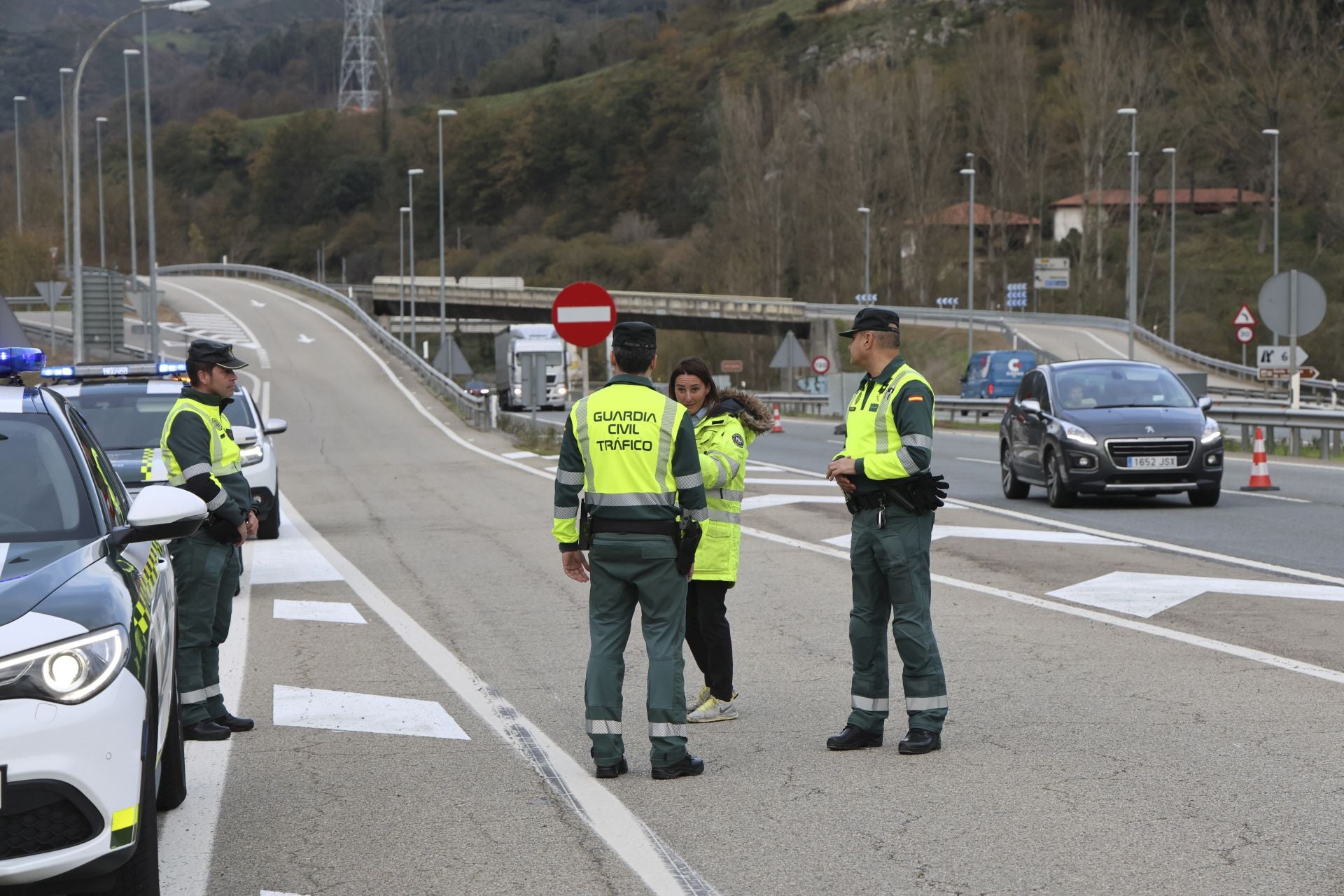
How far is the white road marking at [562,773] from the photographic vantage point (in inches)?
215

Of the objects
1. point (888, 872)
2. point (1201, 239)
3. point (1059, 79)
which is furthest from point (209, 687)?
point (1059, 79)

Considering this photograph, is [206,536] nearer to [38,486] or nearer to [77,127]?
[38,486]

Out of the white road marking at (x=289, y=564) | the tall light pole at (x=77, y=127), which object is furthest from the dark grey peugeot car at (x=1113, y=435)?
the tall light pole at (x=77, y=127)

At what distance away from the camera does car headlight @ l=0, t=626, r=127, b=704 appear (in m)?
4.45

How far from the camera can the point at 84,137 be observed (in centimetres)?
16275

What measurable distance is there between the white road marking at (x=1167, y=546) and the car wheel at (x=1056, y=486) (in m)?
0.50

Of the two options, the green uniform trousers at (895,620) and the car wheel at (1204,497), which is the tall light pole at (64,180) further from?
the green uniform trousers at (895,620)

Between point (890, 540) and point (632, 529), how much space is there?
111 centimetres

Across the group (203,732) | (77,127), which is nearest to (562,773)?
(203,732)

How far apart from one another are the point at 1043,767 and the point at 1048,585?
226 inches

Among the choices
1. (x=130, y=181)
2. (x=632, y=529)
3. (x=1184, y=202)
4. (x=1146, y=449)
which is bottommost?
(x=1146, y=449)

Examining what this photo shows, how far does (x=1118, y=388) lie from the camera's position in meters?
19.2

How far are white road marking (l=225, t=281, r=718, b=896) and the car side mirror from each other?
171cm

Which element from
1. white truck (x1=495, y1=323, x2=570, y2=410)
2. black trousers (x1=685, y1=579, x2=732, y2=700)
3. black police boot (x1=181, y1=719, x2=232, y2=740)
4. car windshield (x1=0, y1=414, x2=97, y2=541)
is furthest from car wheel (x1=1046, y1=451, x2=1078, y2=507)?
white truck (x1=495, y1=323, x2=570, y2=410)
